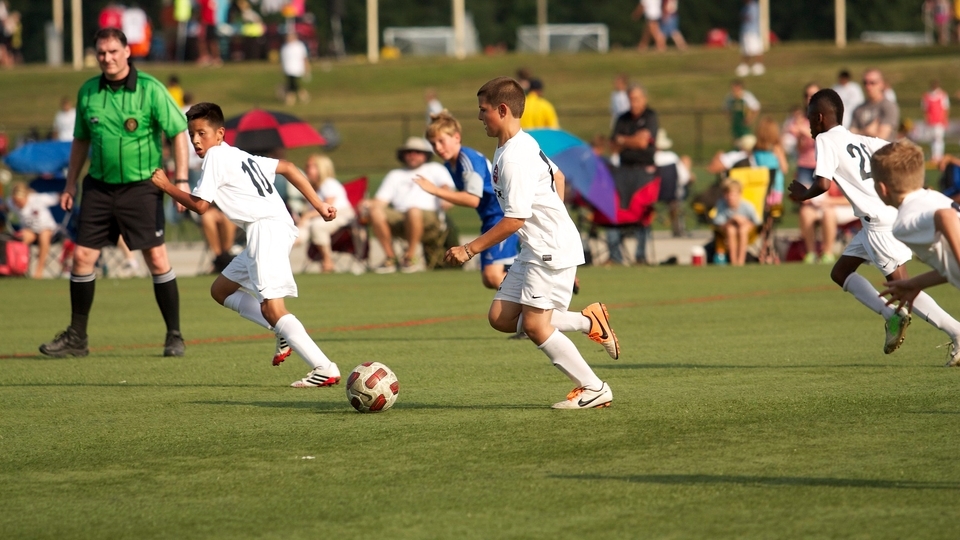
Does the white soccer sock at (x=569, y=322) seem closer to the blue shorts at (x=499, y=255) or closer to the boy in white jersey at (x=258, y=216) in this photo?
the boy in white jersey at (x=258, y=216)

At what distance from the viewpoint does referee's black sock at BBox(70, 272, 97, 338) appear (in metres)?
9.60

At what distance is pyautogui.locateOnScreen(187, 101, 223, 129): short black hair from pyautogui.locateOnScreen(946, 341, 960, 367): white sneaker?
458 cm

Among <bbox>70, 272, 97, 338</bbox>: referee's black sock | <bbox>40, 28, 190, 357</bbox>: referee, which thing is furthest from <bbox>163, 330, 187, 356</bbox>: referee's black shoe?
<bbox>70, 272, 97, 338</bbox>: referee's black sock

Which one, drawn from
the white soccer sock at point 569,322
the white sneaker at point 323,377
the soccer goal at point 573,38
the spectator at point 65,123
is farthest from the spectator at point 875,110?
the soccer goal at point 573,38

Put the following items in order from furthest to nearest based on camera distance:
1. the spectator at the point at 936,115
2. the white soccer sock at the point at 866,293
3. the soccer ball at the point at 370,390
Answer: the spectator at the point at 936,115
the white soccer sock at the point at 866,293
the soccer ball at the point at 370,390

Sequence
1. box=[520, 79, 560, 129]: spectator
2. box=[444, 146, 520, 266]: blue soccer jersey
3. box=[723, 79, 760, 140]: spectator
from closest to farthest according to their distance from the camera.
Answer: box=[444, 146, 520, 266]: blue soccer jersey
box=[520, 79, 560, 129]: spectator
box=[723, 79, 760, 140]: spectator

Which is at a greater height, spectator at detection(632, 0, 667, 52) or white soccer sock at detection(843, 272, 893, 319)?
spectator at detection(632, 0, 667, 52)

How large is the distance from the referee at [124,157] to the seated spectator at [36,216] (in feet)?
29.7

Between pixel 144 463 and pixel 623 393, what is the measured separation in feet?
9.04

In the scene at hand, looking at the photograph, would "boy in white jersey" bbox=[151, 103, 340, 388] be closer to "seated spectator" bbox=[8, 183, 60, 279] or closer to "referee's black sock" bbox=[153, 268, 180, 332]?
"referee's black sock" bbox=[153, 268, 180, 332]

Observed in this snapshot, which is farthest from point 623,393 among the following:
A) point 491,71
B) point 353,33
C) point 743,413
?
point 353,33

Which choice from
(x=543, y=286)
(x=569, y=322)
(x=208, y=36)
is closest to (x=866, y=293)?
(x=569, y=322)

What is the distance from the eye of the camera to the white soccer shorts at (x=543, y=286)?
6.66 m

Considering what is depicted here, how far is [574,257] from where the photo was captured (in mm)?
6750
